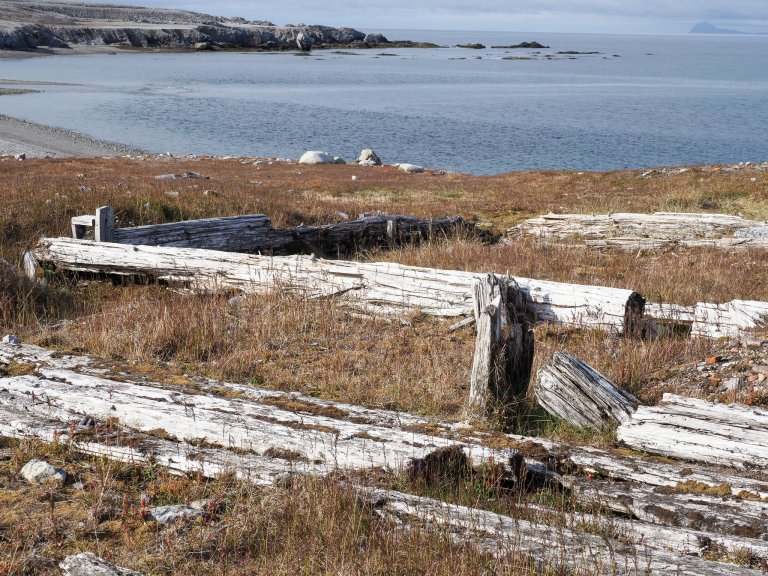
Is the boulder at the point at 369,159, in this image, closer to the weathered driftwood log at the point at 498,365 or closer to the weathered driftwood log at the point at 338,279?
the weathered driftwood log at the point at 338,279

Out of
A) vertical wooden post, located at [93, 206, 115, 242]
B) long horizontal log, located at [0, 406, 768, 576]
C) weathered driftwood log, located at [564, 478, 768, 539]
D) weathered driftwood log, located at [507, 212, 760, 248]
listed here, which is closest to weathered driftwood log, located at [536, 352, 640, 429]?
weathered driftwood log, located at [564, 478, 768, 539]

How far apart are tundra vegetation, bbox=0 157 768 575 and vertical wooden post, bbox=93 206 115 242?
873 mm

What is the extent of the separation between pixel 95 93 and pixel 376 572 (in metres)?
94.4

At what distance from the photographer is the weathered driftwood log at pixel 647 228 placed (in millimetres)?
16375

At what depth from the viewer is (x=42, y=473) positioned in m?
4.98

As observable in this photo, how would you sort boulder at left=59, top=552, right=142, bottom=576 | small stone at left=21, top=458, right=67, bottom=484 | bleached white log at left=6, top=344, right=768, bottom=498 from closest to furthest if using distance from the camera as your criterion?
boulder at left=59, top=552, right=142, bottom=576
small stone at left=21, top=458, right=67, bottom=484
bleached white log at left=6, top=344, right=768, bottom=498

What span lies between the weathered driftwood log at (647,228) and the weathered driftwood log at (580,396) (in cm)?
1058

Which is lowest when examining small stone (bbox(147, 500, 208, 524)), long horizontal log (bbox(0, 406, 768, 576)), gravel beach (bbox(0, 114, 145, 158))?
gravel beach (bbox(0, 114, 145, 158))

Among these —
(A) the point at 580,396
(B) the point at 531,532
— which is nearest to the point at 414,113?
(A) the point at 580,396

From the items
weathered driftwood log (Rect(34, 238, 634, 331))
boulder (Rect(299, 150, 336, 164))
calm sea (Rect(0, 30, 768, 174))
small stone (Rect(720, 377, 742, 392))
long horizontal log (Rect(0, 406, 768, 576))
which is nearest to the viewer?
long horizontal log (Rect(0, 406, 768, 576))

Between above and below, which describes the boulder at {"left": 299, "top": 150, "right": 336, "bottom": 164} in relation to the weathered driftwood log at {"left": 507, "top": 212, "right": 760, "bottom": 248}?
below

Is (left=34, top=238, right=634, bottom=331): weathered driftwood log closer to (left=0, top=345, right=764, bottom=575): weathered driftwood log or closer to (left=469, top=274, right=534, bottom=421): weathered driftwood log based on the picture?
(left=469, top=274, right=534, bottom=421): weathered driftwood log

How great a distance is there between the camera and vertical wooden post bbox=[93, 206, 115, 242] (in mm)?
12758

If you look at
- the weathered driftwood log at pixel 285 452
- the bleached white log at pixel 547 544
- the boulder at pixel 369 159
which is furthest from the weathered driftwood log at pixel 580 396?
the boulder at pixel 369 159
